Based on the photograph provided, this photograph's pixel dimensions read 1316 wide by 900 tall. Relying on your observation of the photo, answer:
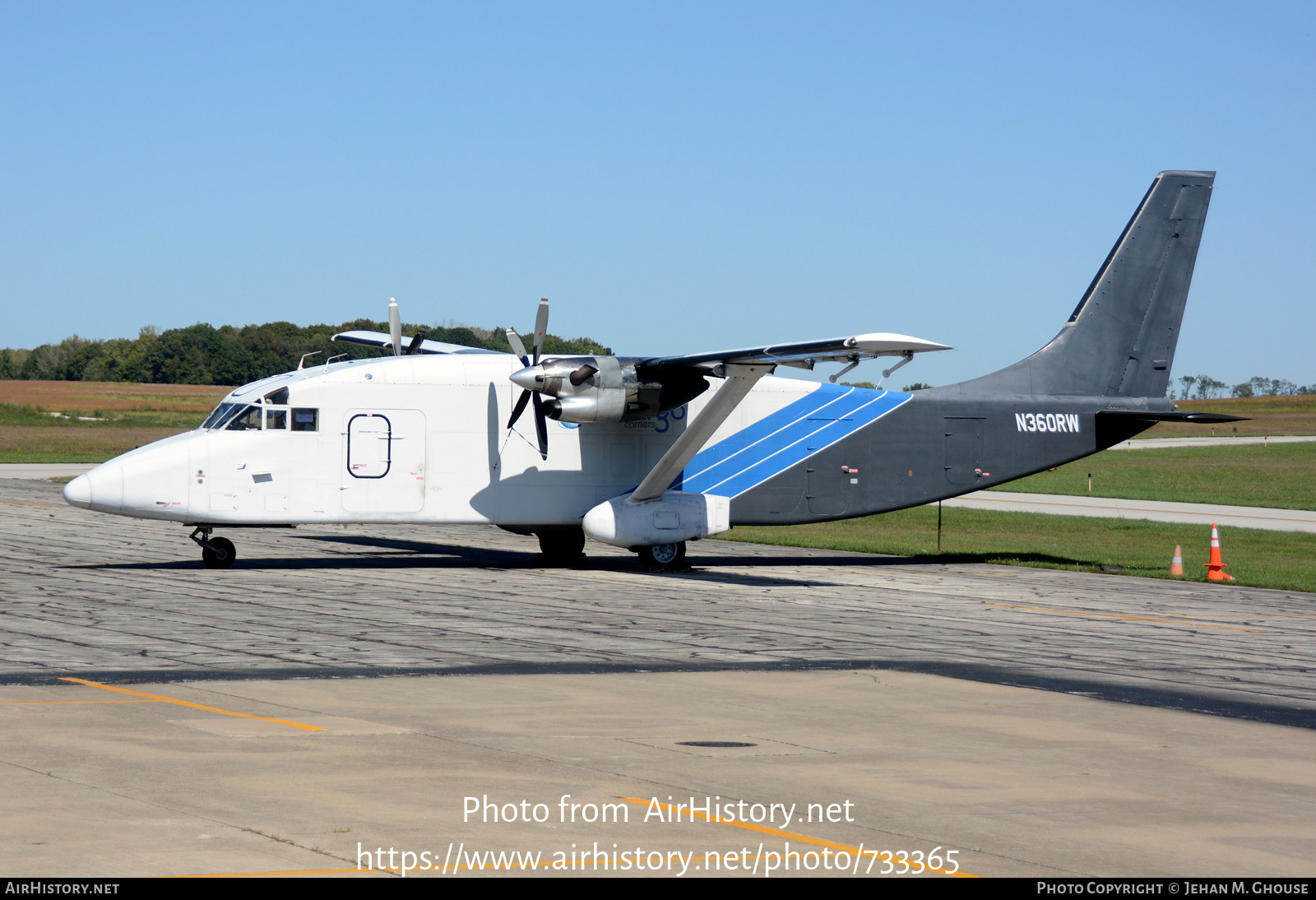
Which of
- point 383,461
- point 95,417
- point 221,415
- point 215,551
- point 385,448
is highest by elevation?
point 95,417

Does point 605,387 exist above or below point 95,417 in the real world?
below

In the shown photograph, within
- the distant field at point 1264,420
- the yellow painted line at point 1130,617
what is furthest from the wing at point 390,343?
the distant field at point 1264,420

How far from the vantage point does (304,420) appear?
23.2 m

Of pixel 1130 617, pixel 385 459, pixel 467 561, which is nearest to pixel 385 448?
pixel 385 459

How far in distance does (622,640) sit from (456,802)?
7748 mm

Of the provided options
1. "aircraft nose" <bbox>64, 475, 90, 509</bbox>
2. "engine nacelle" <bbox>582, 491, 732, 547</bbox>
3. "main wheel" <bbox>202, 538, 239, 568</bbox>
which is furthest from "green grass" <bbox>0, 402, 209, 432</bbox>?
"engine nacelle" <bbox>582, 491, 732, 547</bbox>

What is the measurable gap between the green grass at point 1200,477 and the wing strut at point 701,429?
20105mm

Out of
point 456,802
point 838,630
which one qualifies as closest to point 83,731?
point 456,802

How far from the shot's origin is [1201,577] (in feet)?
85.7

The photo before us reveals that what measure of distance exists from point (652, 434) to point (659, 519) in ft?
5.87

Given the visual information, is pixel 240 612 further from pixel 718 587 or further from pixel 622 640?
pixel 718 587

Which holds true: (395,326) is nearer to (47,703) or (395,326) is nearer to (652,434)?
(652,434)

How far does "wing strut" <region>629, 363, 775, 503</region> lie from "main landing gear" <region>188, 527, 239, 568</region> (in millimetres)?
7147

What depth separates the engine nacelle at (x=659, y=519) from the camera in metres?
24.3
